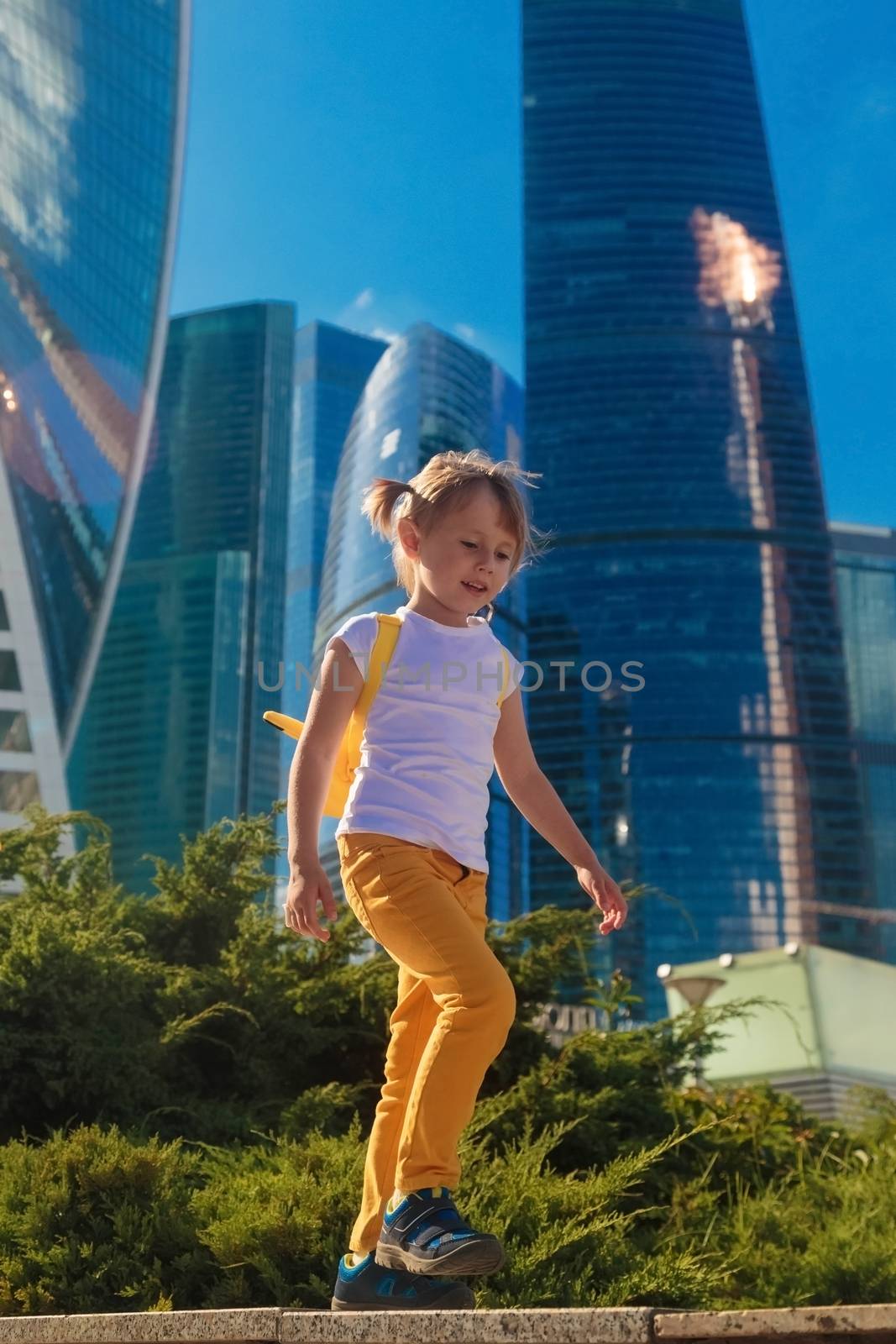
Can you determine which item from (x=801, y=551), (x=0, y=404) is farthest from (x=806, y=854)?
(x=0, y=404)

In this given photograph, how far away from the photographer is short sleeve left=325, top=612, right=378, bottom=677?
2.52 meters

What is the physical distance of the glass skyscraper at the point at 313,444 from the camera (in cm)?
13038

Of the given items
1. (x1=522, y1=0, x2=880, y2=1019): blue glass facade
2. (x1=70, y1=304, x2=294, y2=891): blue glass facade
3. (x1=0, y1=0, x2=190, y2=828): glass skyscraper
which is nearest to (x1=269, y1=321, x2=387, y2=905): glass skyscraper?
(x1=70, y1=304, x2=294, y2=891): blue glass facade

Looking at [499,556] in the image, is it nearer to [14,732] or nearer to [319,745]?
[319,745]

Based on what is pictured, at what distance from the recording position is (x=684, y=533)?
98875 millimetres

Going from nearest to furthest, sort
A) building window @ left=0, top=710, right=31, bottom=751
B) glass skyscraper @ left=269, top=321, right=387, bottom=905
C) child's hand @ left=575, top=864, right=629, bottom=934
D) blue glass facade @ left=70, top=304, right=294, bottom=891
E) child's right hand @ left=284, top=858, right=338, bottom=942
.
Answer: child's right hand @ left=284, top=858, right=338, bottom=942 → child's hand @ left=575, top=864, right=629, bottom=934 → building window @ left=0, top=710, right=31, bottom=751 → blue glass facade @ left=70, top=304, right=294, bottom=891 → glass skyscraper @ left=269, top=321, right=387, bottom=905

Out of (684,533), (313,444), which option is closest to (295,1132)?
(684,533)

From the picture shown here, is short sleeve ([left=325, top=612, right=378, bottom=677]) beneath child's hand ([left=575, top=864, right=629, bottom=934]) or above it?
above

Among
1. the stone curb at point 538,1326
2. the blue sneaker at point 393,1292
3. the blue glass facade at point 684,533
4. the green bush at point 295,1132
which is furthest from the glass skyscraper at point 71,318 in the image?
the blue glass facade at point 684,533

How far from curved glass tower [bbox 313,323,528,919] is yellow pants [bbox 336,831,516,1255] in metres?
82.4

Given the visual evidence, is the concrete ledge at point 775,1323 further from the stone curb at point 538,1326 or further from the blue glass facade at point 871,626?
the blue glass facade at point 871,626

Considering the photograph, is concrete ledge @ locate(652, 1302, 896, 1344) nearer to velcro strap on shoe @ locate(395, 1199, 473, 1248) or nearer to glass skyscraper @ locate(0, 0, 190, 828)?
velcro strap on shoe @ locate(395, 1199, 473, 1248)

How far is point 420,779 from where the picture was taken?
2.42 meters

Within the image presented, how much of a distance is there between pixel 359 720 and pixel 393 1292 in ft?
3.30
